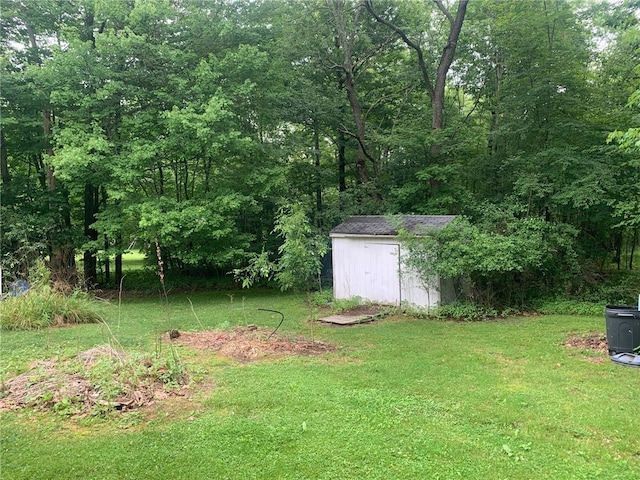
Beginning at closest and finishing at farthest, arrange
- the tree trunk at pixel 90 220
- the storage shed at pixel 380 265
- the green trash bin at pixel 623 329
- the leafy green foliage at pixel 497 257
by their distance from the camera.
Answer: the green trash bin at pixel 623 329 → the leafy green foliage at pixel 497 257 → the storage shed at pixel 380 265 → the tree trunk at pixel 90 220

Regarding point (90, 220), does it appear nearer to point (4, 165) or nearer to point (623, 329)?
point (4, 165)

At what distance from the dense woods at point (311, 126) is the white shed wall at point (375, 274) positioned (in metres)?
1.06

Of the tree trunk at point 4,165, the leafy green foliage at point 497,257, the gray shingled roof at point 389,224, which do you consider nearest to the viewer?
the leafy green foliage at point 497,257

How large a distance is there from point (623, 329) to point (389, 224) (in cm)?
554

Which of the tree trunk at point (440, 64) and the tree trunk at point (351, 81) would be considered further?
the tree trunk at point (351, 81)

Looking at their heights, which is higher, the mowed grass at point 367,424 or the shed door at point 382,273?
the shed door at point 382,273

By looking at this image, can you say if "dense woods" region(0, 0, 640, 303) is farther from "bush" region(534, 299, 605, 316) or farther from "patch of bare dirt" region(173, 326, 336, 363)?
"patch of bare dirt" region(173, 326, 336, 363)

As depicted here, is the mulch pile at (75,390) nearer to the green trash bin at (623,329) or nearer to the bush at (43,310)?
the bush at (43,310)

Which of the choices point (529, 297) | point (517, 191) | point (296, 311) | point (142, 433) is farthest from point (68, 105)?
point (529, 297)

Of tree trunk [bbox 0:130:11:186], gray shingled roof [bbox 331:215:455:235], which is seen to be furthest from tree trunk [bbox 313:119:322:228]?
tree trunk [bbox 0:130:11:186]

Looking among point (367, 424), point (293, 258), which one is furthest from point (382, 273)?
point (367, 424)

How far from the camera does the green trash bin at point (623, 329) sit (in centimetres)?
609

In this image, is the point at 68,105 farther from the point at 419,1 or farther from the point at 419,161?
the point at 419,1

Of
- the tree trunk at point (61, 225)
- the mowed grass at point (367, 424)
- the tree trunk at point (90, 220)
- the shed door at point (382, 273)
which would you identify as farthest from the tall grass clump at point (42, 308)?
the tree trunk at point (90, 220)
